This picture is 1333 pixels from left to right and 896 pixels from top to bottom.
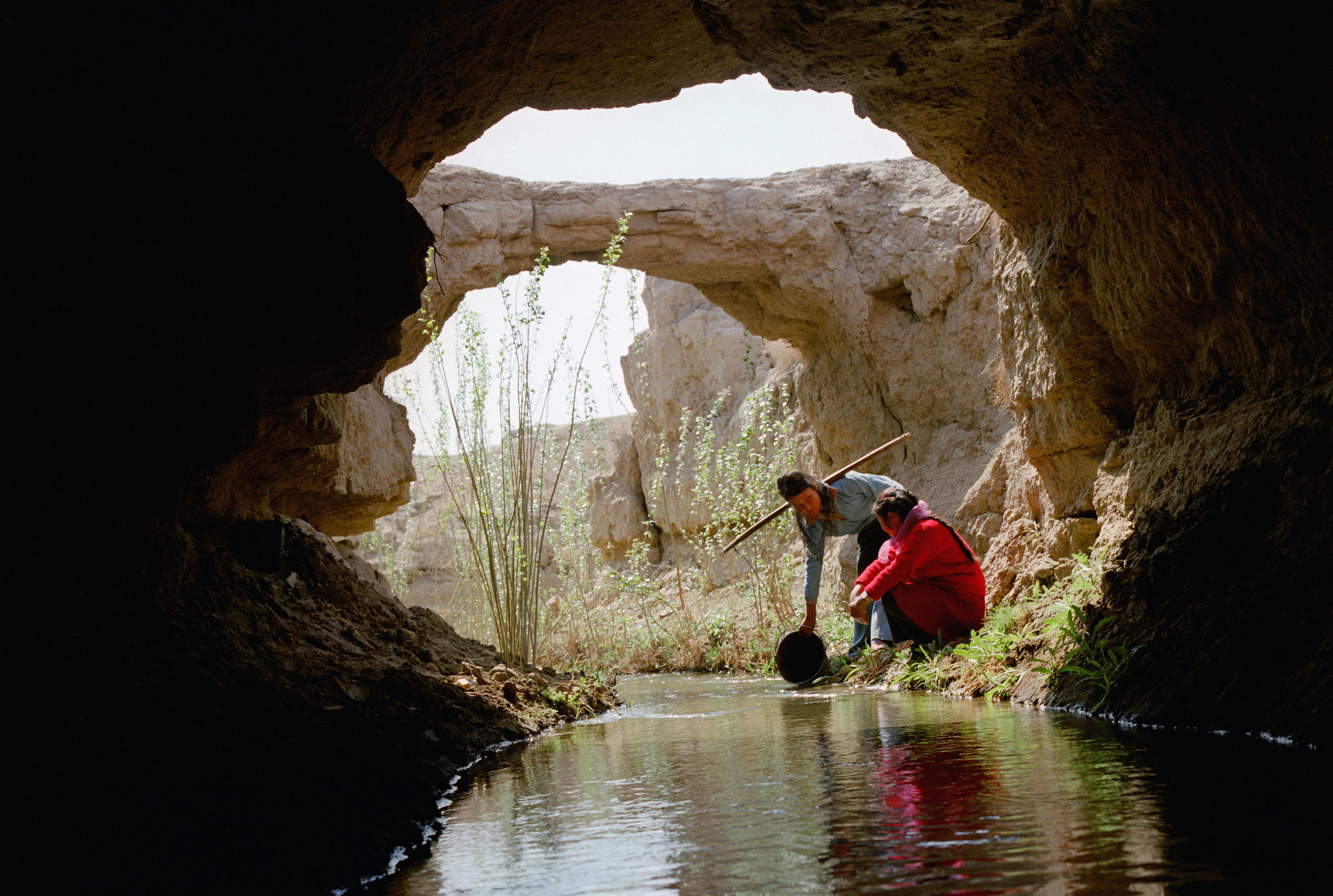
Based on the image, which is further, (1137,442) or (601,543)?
(601,543)

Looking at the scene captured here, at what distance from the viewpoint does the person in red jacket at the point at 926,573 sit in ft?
19.3

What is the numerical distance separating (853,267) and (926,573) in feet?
16.5

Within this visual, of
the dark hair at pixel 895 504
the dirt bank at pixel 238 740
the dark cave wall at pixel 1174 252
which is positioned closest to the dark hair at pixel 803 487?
the dark hair at pixel 895 504

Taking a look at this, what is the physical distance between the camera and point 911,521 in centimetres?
594

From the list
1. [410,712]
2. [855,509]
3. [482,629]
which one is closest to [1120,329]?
[855,509]

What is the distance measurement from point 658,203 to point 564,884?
848 cm

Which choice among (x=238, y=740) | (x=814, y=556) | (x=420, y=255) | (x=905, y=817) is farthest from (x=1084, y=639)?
(x=238, y=740)

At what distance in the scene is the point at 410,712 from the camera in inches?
150

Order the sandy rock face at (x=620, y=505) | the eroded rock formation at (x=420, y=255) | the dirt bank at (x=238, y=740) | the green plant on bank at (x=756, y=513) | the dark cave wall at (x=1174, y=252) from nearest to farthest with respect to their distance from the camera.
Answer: the dirt bank at (x=238, y=740) → the eroded rock formation at (x=420, y=255) → the dark cave wall at (x=1174, y=252) → the green plant on bank at (x=756, y=513) → the sandy rock face at (x=620, y=505)

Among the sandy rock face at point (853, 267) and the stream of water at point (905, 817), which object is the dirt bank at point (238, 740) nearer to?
the stream of water at point (905, 817)

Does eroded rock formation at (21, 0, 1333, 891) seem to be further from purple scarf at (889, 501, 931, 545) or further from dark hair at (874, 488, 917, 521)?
dark hair at (874, 488, 917, 521)

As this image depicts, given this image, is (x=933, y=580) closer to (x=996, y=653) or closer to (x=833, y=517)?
(x=996, y=653)

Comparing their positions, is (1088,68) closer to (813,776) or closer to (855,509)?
(813,776)

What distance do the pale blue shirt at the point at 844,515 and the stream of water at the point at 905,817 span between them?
3.27m
